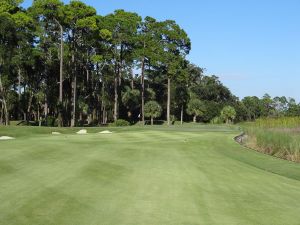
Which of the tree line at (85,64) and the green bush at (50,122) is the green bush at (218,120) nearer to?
the tree line at (85,64)

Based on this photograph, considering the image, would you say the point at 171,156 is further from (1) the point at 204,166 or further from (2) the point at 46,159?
(2) the point at 46,159

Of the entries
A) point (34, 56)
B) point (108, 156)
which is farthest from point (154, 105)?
point (108, 156)

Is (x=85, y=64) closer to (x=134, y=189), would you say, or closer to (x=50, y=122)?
(x=50, y=122)

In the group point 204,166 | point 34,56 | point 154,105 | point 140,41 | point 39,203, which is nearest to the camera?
point 39,203

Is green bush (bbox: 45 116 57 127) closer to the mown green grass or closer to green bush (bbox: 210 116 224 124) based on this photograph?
green bush (bbox: 210 116 224 124)

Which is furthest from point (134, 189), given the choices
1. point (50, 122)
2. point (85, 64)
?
point (85, 64)

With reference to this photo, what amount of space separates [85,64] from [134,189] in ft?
199

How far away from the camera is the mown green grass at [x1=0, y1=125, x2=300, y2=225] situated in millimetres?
7309

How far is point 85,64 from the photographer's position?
68500 mm

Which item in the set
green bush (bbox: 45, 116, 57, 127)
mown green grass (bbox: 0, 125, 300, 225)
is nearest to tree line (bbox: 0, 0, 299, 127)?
green bush (bbox: 45, 116, 57, 127)

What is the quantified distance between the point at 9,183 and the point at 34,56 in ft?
166

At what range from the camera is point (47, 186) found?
886 cm

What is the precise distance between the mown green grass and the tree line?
4132 centimetres

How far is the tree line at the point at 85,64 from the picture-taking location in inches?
2194
